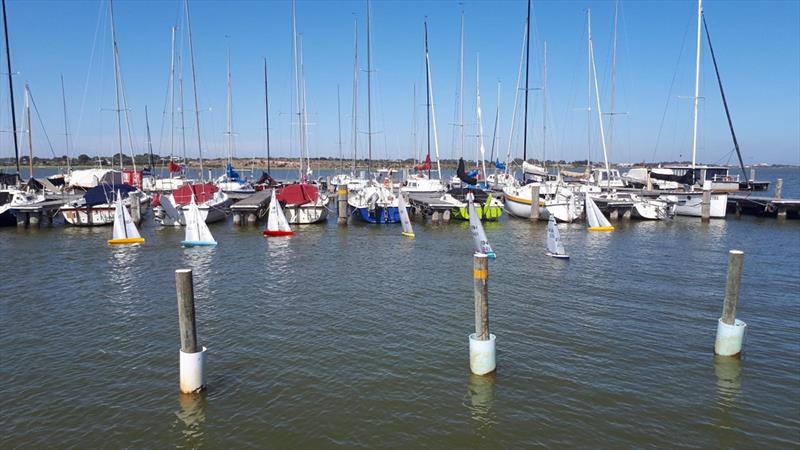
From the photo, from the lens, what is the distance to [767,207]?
126ft

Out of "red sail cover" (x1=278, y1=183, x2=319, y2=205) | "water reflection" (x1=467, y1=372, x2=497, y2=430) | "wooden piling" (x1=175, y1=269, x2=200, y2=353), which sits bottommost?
"water reflection" (x1=467, y1=372, x2=497, y2=430)

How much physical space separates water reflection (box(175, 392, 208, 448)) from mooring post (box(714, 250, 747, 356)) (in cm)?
1074

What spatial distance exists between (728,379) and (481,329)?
5.13 m

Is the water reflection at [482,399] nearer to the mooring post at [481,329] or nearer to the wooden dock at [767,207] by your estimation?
the mooring post at [481,329]

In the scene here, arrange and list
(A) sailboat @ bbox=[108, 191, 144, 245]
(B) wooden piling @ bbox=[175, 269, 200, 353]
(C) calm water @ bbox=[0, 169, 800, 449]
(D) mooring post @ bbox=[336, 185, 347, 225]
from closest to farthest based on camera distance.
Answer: (C) calm water @ bbox=[0, 169, 800, 449] < (B) wooden piling @ bbox=[175, 269, 200, 353] < (A) sailboat @ bbox=[108, 191, 144, 245] < (D) mooring post @ bbox=[336, 185, 347, 225]

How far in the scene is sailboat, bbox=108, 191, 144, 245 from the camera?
27344 millimetres

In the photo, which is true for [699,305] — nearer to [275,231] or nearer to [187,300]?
[187,300]

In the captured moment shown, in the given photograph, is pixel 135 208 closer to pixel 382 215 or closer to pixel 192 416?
pixel 382 215

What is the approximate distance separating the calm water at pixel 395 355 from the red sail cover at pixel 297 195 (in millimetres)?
12516

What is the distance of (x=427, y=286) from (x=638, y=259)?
10.7 meters

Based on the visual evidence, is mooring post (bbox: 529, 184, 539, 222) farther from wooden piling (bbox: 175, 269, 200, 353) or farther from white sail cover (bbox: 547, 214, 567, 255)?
wooden piling (bbox: 175, 269, 200, 353)

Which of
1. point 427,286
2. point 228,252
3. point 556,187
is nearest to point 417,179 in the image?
point 556,187

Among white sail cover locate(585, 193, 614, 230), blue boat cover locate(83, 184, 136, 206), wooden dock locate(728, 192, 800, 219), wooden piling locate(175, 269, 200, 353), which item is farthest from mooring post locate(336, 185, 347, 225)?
wooden dock locate(728, 192, 800, 219)

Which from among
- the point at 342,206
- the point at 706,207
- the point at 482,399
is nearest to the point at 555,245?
the point at 482,399
